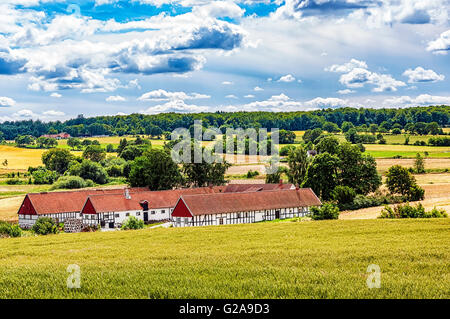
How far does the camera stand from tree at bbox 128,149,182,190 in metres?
78.8

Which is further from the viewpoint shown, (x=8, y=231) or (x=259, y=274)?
(x=8, y=231)

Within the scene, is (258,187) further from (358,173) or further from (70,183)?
(70,183)

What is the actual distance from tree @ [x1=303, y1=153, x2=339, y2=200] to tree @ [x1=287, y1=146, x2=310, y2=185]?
9.14 m

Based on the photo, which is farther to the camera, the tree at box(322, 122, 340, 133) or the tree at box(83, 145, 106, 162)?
the tree at box(322, 122, 340, 133)

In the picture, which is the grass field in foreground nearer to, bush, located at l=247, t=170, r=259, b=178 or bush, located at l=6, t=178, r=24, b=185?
bush, located at l=247, t=170, r=259, b=178

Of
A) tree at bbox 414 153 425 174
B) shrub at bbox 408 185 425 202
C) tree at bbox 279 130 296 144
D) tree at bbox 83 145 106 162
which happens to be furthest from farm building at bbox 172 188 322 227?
tree at bbox 279 130 296 144

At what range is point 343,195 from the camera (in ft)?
216

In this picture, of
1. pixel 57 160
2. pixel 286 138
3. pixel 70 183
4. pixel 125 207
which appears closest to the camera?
pixel 125 207

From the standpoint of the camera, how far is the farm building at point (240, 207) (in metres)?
54.2

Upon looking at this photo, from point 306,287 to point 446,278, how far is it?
457 centimetres

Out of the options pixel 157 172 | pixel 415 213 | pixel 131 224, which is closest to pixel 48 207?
pixel 131 224

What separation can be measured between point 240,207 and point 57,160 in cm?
8156

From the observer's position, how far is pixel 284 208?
60.4m

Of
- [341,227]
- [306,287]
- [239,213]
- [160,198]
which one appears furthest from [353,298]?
[160,198]
